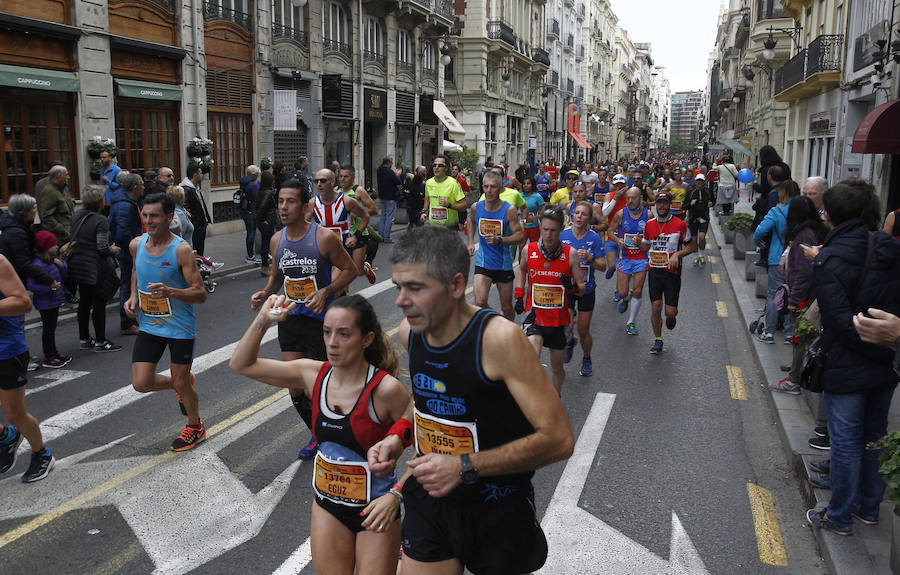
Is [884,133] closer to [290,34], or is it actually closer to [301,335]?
[301,335]

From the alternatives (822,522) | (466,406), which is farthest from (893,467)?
(466,406)

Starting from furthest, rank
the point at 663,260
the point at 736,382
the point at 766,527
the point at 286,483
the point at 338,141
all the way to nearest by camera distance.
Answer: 1. the point at 338,141
2. the point at 663,260
3. the point at 736,382
4. the point at 286,483
5. the point at 766,527

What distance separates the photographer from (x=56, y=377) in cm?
768

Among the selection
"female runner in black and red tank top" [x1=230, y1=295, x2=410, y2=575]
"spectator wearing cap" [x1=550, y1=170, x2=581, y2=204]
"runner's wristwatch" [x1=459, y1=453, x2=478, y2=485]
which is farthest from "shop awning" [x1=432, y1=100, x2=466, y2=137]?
"runner's wristwatch" [x1=459, y1=453, x2=478, y2=485]

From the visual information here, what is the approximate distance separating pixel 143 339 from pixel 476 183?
936 inches

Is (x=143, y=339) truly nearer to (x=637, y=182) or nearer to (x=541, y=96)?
(x=637, y=182)

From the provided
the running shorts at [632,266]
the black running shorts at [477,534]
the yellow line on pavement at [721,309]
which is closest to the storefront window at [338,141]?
the yellow line on pavement at [721,309]

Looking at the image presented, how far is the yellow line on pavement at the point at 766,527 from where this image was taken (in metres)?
4.36

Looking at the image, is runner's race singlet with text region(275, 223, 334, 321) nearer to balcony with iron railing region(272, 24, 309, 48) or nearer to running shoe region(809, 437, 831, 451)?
running shoe region(809, 437, 831, 451)

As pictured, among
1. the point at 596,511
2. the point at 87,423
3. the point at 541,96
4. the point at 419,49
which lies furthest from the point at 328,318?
the point at 541,96

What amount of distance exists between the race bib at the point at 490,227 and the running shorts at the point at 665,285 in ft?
6.17

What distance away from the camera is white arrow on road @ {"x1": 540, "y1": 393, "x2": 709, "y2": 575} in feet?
13.8

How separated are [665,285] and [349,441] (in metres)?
6.55

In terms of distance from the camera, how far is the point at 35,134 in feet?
47.4
